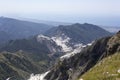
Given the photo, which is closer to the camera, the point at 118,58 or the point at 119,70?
the point at 119,70

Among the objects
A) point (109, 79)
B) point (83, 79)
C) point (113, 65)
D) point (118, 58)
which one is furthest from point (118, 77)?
point (118, 58)

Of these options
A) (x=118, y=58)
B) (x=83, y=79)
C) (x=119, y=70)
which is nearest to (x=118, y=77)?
(x=119, y=70)

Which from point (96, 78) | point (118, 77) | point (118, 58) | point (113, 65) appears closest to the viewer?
point (118, 77)

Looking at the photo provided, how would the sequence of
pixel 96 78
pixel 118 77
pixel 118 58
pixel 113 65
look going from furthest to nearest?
1. pixel 118 58
2. pixel 113 65
3. pixel 96 78
4. pixel 118 77

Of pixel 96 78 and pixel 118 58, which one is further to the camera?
pixel 118 58

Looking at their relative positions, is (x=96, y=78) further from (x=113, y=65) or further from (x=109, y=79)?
(x=113, y=65)

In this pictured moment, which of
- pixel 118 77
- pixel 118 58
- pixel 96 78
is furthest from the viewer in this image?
pixel 118 58

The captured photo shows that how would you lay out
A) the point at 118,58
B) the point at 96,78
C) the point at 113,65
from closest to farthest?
1. the point at 96,78
2. the point at 113,65
3. the point at 118,58

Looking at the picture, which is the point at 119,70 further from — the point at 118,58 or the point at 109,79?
the point at 118,58
